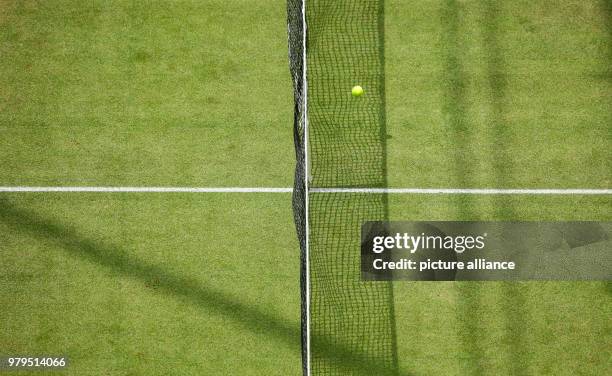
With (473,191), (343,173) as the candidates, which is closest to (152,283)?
(343,173)

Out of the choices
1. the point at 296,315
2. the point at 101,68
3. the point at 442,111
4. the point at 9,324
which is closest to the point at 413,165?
the point at 442,111

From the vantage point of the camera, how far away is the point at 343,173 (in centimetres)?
968

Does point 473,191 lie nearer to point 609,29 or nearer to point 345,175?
point 345,175

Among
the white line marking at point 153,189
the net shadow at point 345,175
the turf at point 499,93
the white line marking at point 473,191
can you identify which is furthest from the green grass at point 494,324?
the white line marking at point 153,189

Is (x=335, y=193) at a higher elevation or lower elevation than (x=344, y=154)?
lower

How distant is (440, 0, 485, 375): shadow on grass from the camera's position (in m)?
9.36

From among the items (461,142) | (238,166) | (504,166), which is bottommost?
(504,166)

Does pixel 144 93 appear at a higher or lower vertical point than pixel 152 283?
higher

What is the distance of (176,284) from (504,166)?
18.5ft

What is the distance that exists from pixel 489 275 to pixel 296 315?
3162 mm

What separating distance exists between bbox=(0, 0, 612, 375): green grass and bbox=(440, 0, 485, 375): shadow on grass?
3 cm

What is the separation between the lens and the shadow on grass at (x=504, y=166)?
368 inches

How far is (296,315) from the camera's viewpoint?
30.8 ft

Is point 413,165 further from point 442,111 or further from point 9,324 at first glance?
point 9,324
